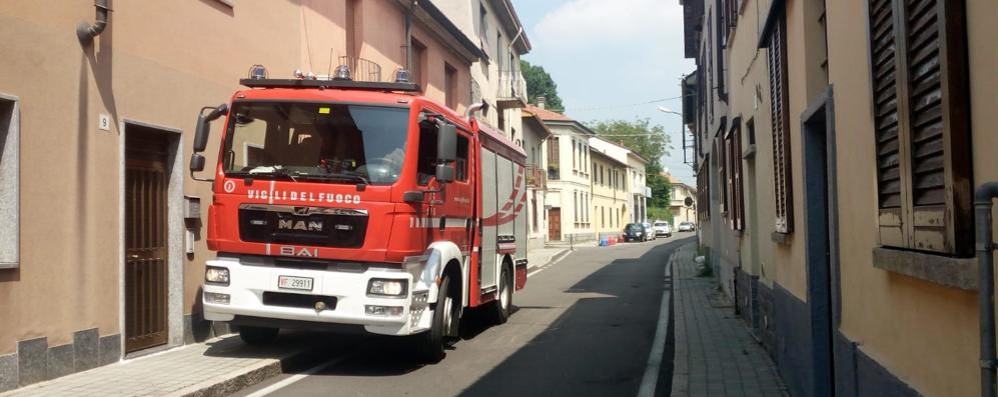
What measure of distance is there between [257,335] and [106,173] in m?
2.48

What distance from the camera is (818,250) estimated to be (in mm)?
5930

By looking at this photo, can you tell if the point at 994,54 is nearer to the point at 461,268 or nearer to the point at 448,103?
the point at 461,268

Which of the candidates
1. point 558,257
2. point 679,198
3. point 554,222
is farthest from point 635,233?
point 679,198

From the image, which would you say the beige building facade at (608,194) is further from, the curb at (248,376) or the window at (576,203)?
the curb at (248,376)

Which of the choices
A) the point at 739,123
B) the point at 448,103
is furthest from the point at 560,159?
the point at 739,123

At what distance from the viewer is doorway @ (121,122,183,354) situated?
8633 millimetres

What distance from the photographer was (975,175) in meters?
2.68

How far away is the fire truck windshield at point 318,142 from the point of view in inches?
324

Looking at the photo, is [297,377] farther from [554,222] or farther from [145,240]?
[554,222]

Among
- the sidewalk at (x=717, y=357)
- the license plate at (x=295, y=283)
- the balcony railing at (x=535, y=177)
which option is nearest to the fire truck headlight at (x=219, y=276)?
the license plate at (x=295, y=283)

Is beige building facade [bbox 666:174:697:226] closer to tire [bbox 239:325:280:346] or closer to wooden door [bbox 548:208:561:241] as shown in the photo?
wooden door [bbox 548:208:561:241]

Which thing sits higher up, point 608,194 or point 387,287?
point 608,194

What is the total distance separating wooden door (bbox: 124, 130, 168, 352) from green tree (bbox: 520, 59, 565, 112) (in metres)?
71.9

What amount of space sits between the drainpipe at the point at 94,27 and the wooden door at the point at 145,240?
48.1 inches
